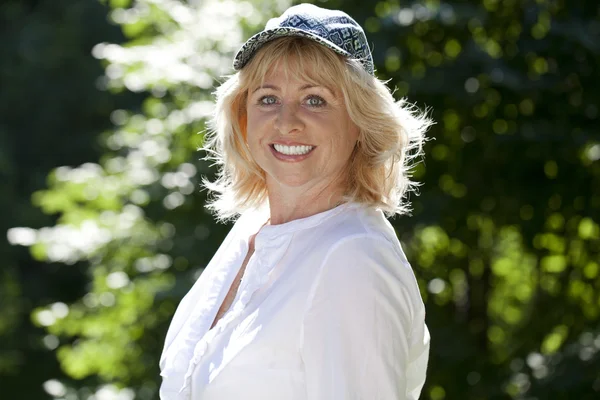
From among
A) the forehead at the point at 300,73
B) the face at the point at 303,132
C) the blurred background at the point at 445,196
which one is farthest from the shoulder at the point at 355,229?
the blurred background at the point at 445,196

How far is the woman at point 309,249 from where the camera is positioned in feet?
5.57

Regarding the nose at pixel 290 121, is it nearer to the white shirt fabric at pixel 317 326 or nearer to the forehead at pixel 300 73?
the forehead at pixel 300 73

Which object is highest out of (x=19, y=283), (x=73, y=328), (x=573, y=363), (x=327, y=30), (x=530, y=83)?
(x=327, y=30)

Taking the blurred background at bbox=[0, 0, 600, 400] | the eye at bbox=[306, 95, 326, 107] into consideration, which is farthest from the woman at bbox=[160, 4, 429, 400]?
the blurred background at bbox=[0, 0, 600, 400]

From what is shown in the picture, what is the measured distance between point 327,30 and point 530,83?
2.09 meters

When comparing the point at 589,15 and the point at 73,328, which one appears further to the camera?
the point at 73,328

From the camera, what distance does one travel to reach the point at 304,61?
1976 mm

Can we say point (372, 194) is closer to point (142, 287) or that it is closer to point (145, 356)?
point (142, 287)

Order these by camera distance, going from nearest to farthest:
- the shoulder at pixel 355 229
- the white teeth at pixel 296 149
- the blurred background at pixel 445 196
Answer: the shoulder at pixel 355 229
the white teeth at pixel 296 149
the blurred background at pixel 445 196

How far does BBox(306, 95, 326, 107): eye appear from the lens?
2006 mm

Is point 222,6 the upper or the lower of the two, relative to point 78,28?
upper

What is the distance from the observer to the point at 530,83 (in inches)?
152

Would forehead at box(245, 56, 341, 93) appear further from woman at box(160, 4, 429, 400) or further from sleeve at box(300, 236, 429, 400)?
sleeve at box(300, 236, 429, 400)

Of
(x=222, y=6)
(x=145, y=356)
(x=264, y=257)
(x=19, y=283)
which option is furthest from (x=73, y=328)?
(x=19, y=283)
